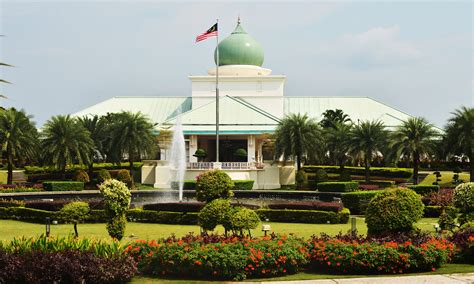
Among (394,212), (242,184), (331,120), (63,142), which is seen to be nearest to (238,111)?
(331,120)

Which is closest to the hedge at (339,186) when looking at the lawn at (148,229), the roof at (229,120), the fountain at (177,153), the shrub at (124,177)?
the fountain at (177,153)

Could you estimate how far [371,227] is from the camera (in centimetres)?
1467

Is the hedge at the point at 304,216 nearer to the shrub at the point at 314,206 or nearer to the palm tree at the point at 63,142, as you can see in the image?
the shrub at the point at 314,206

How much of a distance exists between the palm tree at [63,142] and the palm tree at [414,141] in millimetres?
21819

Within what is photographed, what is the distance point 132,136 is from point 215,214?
103 ft

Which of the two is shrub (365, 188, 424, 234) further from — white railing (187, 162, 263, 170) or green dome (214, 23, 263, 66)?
green dome (214, 23, 263, 66)

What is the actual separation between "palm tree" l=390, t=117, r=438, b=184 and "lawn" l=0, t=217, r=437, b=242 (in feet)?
62.4

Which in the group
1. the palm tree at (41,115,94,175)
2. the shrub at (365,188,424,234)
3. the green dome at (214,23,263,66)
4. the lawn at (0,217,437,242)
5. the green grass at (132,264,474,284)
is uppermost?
the green dome at (214,23,263,66)

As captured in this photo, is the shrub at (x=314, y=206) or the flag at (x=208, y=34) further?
the flag at (x=208, y=34)

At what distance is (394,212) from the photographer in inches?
567

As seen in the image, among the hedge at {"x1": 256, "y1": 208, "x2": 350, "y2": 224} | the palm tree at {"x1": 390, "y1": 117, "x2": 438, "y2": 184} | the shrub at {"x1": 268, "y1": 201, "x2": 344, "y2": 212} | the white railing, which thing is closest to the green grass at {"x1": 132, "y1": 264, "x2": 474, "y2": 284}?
the hedge at {"x1": 256, "y1": 208, "x2": 350, "y2": 224}

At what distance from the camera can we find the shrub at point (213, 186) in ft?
52.1

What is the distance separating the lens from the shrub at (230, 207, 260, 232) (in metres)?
15.0

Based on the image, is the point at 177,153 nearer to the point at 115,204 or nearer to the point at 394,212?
the point at 115,204
